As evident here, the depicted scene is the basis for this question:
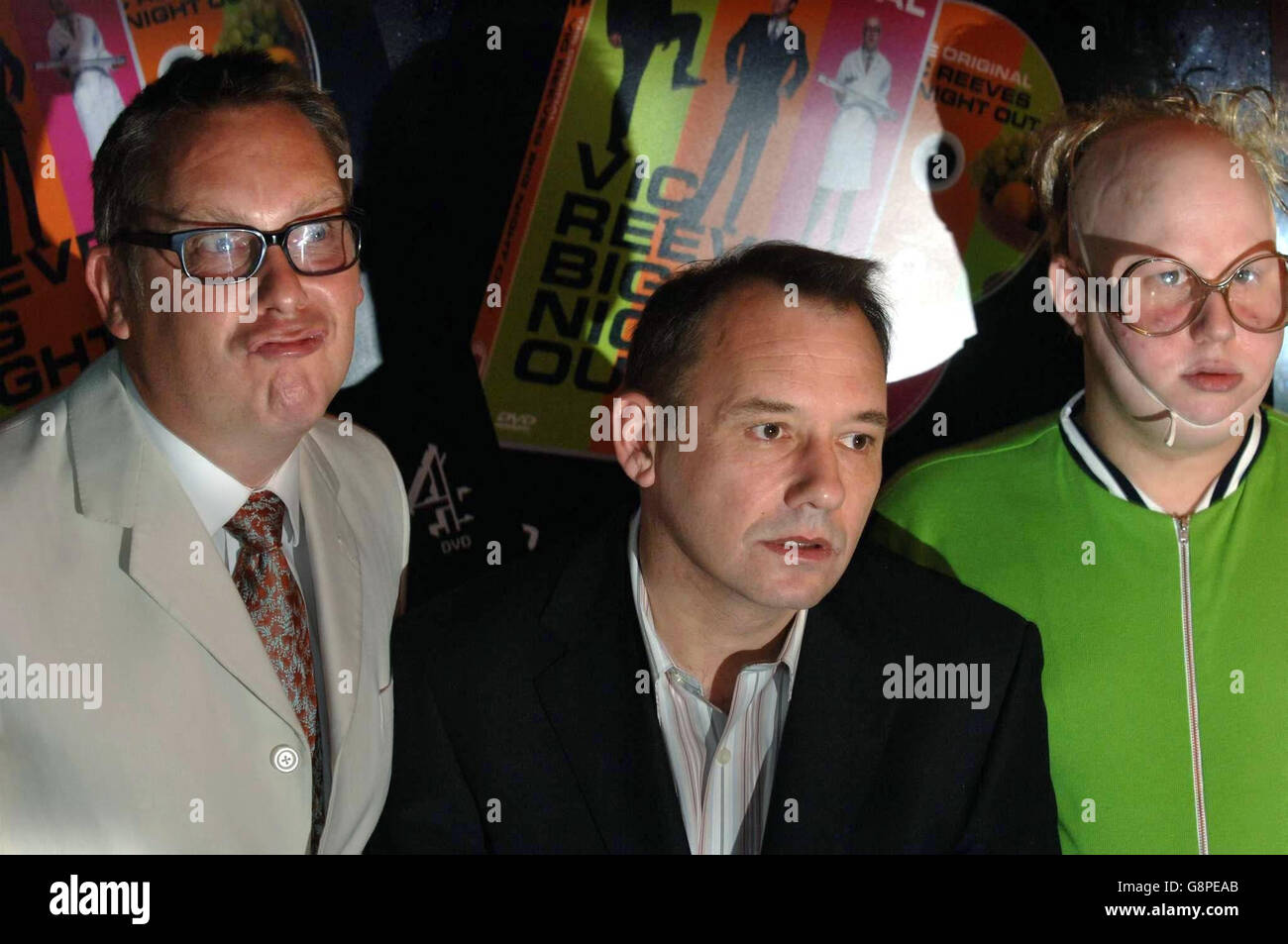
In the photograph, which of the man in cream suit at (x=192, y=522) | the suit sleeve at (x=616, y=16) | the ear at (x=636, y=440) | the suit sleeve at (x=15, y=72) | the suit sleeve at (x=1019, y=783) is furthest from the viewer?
the suit sleeve at (x=616, y=16)

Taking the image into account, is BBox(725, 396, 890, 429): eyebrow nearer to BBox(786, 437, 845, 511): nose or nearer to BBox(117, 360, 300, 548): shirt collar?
BBox(786, 437, 845, 511): nose

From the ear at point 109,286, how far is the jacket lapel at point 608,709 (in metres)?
0.91

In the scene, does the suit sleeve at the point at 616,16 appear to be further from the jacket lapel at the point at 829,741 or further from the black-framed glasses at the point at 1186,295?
the jacket lapel at the point at 829,741

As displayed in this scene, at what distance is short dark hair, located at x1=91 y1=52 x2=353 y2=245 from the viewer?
2387 mm

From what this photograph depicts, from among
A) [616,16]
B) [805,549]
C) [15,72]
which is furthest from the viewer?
[616,16]

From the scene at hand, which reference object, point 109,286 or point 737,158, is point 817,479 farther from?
point 109,286

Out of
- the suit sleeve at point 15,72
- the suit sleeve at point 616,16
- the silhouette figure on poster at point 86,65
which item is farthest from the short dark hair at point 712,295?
the suit sleeve at point 15,72

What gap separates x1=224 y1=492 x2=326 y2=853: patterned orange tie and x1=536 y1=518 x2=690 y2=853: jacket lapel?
1.38ft

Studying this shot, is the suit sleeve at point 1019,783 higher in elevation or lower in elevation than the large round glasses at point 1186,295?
lower

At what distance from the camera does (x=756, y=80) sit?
10.7 ft

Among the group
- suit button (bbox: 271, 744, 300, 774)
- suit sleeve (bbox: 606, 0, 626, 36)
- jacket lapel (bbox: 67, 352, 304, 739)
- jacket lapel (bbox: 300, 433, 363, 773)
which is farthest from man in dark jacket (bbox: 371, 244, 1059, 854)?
suit sleeve (bbox: 606, 0, 626, 36)

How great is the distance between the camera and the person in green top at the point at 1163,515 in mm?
2609

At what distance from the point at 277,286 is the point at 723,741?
1127 millimetres

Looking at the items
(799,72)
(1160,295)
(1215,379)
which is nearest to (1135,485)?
(1215,379)
